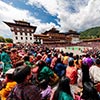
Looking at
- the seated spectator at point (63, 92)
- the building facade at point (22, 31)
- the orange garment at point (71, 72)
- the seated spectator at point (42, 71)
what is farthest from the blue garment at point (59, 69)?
the building facade at point (22, 31)

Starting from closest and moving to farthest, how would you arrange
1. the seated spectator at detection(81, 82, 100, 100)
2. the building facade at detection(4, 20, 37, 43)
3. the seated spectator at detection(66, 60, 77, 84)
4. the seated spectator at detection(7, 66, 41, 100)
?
the seated spectator at detection(7, 66, 41, 100), the seated spectator at detection(81, 82, 100, 100), the seated spectator at detection(66, 60, 77, 84), the building facade at detection(4, 20, 37, 43)

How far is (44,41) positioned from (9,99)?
53.8 meters

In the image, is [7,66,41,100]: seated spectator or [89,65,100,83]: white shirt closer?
[7,66,41,100]: seated spectator

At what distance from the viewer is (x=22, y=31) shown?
61656mm

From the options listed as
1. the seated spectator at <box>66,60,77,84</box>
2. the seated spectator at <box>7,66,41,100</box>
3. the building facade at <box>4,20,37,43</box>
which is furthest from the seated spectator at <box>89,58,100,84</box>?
the building facade at <box>4,20,37,43</box>

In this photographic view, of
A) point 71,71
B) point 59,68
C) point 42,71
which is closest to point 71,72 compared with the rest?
point 71,71

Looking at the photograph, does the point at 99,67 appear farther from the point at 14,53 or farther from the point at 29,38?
the point at 29,38

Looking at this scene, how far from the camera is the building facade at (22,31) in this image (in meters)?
58.8

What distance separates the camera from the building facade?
58775 millimetres

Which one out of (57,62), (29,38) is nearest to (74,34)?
(29,38)

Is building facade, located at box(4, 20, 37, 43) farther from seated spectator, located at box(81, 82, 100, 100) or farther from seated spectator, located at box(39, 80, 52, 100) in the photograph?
seated spectator, located at box(81, 82, 100, 100)

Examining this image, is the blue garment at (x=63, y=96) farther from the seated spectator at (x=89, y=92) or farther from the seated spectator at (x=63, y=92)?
the seated spectator at (x=89, y=92)

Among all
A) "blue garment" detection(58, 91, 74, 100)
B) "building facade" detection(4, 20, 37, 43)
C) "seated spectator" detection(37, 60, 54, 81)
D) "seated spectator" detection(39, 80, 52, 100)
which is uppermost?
"building facade" detection(4, 20, 37, 43)

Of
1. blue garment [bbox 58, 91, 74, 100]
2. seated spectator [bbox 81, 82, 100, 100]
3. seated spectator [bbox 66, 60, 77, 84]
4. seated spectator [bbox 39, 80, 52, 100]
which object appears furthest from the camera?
seated spectator [bbox 66, 60, 77, 84]
